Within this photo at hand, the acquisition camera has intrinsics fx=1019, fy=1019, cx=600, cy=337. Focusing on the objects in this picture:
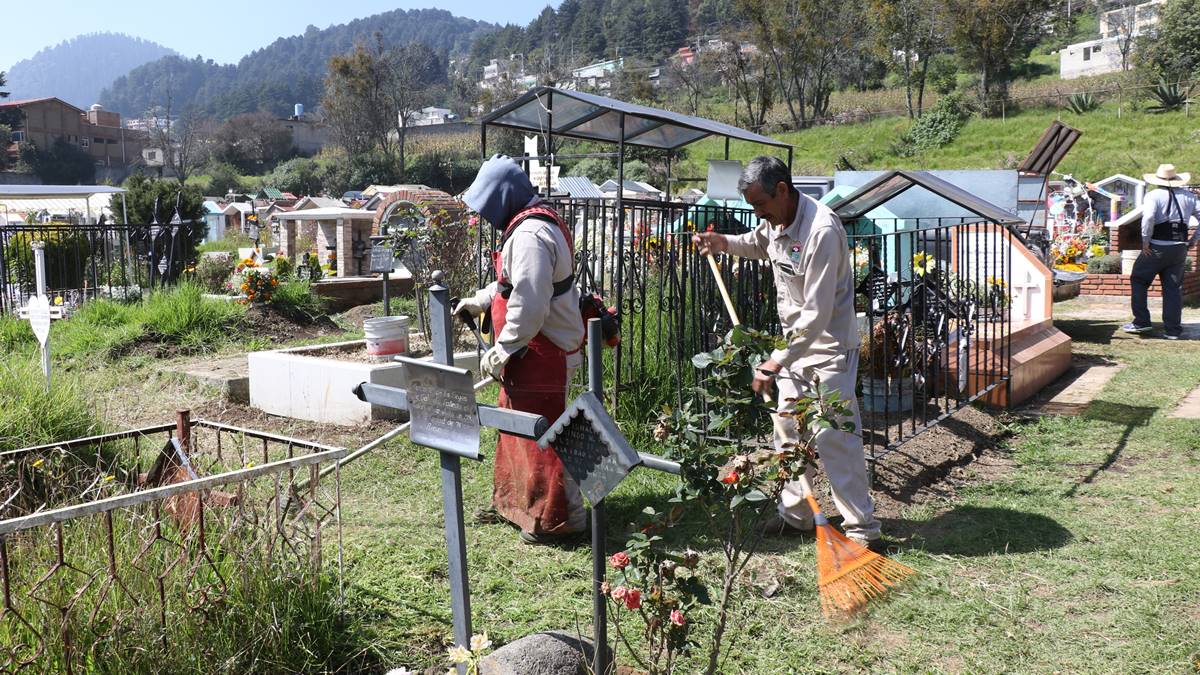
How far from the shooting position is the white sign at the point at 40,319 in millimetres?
5895

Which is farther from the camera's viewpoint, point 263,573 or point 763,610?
point 763,610

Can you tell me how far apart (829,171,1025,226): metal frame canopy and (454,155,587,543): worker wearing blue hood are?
2219 millimetres

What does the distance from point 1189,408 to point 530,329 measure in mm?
5122

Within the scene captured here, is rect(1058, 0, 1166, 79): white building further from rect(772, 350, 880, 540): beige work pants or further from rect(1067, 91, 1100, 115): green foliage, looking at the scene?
rect(772, 350, 880, 540): beige work pants

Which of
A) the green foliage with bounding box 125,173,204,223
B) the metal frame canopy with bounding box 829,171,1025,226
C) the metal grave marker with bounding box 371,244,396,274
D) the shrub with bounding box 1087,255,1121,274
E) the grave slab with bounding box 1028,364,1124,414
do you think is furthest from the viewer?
the green foliage with bounding box 125,173,204,223

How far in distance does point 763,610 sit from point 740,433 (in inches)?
52.8

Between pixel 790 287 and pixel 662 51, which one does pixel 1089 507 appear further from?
pixel 662 51

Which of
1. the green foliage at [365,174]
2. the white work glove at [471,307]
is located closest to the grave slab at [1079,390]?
the white work glove at [471,307]

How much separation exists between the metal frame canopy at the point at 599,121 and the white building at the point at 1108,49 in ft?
182

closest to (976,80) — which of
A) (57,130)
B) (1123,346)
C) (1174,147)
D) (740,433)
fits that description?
(1174,147)

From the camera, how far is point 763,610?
3.70m

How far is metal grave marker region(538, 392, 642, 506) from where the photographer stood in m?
2.25

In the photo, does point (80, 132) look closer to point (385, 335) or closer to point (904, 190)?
point (385, 335)

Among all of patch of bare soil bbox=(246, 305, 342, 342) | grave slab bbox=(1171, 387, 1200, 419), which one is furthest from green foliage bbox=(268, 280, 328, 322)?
grave slab bbox=(1171, 387, 1200, 419)
